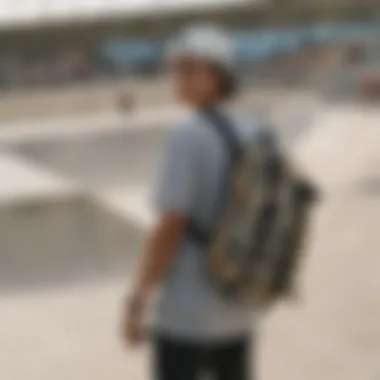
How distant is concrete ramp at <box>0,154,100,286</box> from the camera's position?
6070mm

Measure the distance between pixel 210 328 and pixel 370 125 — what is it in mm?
10555

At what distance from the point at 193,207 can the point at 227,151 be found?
0.17 metres

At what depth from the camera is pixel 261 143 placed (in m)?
2.87

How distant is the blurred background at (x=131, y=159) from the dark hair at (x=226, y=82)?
1.89 meters

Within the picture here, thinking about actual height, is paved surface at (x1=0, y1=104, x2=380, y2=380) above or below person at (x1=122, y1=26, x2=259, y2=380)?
above

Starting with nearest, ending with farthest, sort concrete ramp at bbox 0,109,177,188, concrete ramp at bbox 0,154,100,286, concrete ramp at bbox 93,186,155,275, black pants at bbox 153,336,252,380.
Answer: black pants at bbox 153,336,252,380
concrete ramp at bbox 0,154,100,286
concrete ramp at bbox 93,186,155,275
concrete ramp at bbox 0,109,177,188

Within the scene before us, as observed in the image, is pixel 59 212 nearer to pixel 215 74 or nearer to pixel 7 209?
pixel 7 209

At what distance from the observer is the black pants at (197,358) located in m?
2.91

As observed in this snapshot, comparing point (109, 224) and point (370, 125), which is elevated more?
point (370, 125)

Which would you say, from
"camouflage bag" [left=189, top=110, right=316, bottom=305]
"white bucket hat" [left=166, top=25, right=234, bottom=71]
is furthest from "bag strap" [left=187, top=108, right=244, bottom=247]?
"white bucket hat" [left=166, top=25, right=234, bottom=71]

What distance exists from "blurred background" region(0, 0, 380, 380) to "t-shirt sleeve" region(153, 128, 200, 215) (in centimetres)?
184

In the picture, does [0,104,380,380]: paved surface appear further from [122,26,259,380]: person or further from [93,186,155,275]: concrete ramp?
[122,26,259,380]: person

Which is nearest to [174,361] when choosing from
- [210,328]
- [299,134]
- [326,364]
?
[210,328]

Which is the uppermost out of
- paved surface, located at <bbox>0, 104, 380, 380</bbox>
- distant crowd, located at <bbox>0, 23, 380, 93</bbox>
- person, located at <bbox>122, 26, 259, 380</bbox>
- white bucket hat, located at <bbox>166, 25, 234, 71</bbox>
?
distant crowd, located at <bbox>0, 23, 380, 93</bbox>
